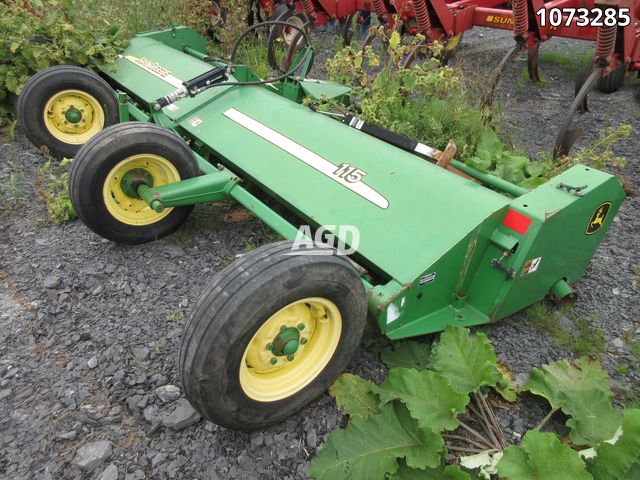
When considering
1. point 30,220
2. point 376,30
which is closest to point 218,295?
point 30,220

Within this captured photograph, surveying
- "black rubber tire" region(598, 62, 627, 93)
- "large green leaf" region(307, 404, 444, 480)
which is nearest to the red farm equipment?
"black rubber tire" region(598, 62, 627, 93)

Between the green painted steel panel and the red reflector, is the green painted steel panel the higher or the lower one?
the higher one

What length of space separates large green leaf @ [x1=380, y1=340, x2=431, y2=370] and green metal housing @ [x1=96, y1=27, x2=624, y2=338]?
0.14 metres

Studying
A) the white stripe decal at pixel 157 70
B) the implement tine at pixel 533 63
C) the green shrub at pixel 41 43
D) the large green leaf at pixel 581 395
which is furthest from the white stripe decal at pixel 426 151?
the implement tine at pixel 533 63

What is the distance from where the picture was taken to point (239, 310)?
1.51 metres

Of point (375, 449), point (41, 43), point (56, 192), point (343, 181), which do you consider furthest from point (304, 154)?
point (41, 43)

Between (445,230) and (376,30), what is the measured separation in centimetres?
258

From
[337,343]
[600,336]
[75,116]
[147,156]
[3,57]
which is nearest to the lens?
[337,343]

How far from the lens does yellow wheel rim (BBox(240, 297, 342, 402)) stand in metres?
1.72

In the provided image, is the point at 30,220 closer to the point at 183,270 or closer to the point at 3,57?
the point at 183,270

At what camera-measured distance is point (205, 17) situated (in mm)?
5543

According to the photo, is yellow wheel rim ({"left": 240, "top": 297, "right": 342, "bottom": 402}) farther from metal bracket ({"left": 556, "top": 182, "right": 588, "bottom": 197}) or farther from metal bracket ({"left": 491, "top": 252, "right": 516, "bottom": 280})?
metal bracket ({"left": 556, "top": 182, "right": 588, "bottom": 197})

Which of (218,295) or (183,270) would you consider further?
(183,270)

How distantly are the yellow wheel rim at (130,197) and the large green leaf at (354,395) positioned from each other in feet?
4.92
